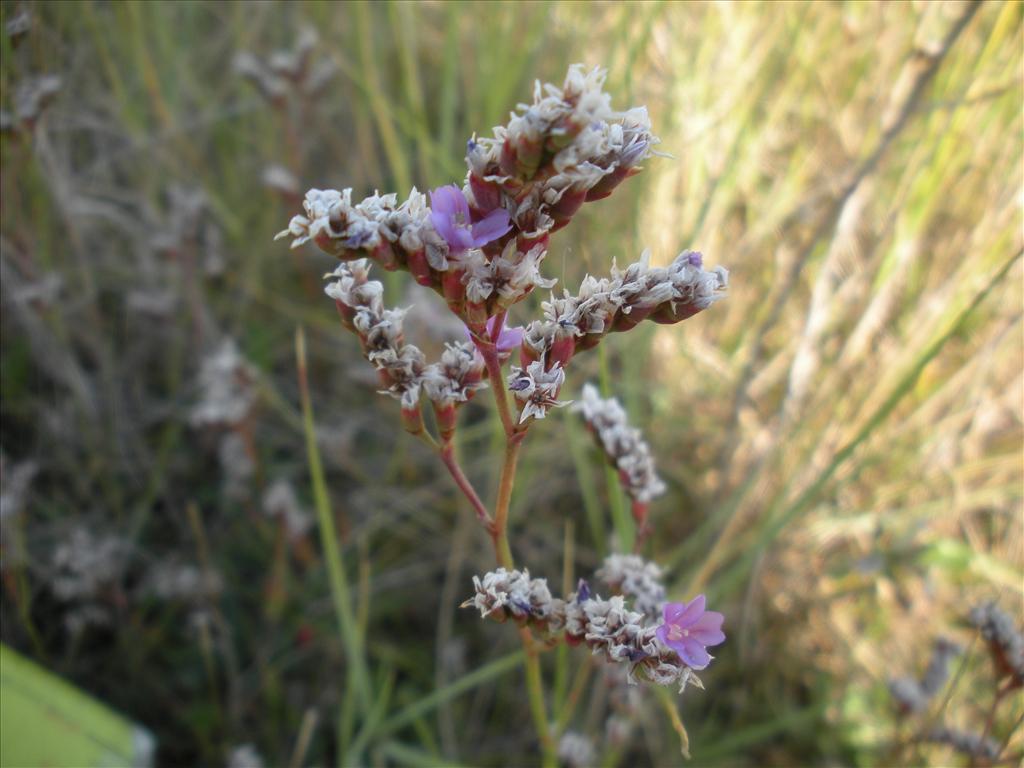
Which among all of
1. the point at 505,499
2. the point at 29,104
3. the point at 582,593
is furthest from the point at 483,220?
the point at 29,104

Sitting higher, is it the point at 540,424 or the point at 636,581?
the point at 540,424

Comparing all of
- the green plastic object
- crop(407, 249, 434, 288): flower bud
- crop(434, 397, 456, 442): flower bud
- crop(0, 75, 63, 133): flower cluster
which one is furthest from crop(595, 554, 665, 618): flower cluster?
crop(0, 75, 63, 133): flower cluster

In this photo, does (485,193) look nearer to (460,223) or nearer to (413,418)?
(460,223)

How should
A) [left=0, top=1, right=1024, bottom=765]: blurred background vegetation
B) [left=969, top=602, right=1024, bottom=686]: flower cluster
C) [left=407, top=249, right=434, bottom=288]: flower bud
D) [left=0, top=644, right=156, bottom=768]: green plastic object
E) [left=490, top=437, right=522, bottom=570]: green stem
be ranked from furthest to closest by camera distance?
[left=0, top=1, right=1024, bottom=765]: blurred background vegetation → [left=969, top=602, right=1024, bottom=686]: flower cluster → [left=0, top=644, right=156, bottom=768]: green plastic object → [left=490, top=437, right=522, bottom=570]: green stem → [left=407, top=249, right=434, bottom=288]: flower bud

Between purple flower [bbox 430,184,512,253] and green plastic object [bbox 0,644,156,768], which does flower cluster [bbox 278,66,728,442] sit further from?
green plastic object [bbox 0,644,156,768]

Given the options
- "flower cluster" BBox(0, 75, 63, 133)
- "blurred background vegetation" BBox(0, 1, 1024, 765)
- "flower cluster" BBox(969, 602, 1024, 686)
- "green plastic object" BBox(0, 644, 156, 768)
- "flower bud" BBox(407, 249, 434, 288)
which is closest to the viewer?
"flower bud" BBox(407, 249, 434, 288)

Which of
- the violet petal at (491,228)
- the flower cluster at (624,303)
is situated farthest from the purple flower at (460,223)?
the flower cluster at (624,303)

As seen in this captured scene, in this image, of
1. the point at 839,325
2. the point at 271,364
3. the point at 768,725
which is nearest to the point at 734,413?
the point at 839,325
